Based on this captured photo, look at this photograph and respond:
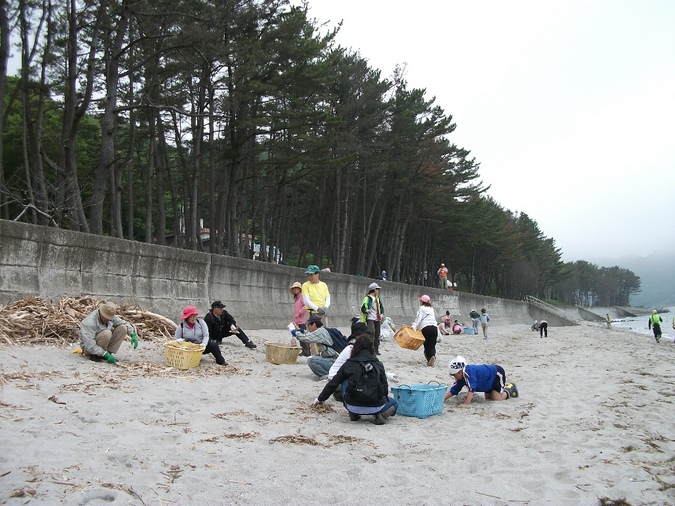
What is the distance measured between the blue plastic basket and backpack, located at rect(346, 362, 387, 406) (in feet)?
1.62

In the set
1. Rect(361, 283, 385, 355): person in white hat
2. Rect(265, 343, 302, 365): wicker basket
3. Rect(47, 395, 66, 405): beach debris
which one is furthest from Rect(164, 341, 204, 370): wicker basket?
Rect(361, 283, 385, 355): person in white hat

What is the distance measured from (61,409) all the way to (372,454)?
2.94m

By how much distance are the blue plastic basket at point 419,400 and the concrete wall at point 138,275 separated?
6.10 metres

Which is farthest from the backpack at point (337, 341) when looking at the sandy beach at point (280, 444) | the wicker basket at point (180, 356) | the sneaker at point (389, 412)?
the sneaker at point (389, 412)

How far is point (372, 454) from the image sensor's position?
18.5 feet

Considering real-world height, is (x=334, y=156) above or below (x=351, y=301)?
above

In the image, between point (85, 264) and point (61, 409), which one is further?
point (85, 264)

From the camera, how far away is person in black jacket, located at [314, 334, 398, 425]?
6.96 metres

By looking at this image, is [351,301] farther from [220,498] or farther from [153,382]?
[220,498]

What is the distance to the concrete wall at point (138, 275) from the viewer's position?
A: 949cm

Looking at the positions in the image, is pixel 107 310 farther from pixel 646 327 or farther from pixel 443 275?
pixel 646 327

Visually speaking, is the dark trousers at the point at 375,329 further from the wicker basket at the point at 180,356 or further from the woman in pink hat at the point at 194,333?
the wicker basket at the point at 180,356

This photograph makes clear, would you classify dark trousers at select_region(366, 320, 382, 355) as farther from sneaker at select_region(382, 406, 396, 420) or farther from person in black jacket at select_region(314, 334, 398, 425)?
person in black jacket at select_region(314, 334, 398, 425)

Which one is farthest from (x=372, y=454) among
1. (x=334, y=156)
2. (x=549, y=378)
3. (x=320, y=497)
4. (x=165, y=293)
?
(x=334, y=156)
